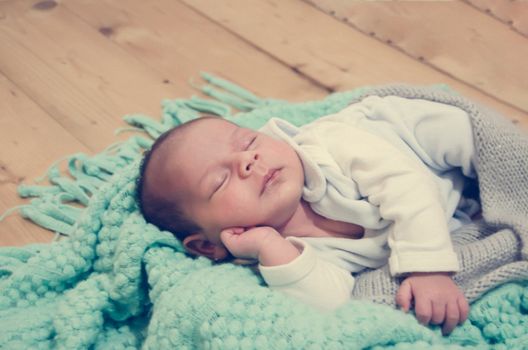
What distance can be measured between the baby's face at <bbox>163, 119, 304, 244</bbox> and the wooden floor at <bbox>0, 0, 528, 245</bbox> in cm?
44

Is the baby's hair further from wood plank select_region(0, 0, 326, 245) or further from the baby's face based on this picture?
wood plank select_region(0, 0, 326, 245)

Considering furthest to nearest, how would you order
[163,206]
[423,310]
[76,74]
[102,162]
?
[76,74] < [102,162] < [163,206] < [423,310]

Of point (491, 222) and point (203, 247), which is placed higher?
point (491, 222)

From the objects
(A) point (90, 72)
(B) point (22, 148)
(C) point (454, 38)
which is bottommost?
(B) point (22, 148)

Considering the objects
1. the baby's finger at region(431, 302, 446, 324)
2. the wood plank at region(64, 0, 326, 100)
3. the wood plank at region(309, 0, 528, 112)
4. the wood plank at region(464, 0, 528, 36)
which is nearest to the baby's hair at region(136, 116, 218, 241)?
the baby's finger at region(431, 302, 446, 324)

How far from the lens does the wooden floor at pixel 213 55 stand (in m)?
1.38

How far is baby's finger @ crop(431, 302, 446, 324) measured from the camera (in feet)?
2.86

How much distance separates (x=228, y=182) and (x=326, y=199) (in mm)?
157

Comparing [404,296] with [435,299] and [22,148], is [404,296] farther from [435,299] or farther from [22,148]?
[22,148]

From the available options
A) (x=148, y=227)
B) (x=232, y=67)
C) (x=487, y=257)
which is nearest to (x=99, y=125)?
(x=232, y=67)

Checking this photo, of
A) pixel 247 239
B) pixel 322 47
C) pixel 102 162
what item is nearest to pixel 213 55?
pixel 322 47

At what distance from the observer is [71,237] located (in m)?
1.05

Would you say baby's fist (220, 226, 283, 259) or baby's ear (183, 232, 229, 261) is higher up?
baby's fist (220, 226, 283, 259)

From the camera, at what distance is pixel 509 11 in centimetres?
158
